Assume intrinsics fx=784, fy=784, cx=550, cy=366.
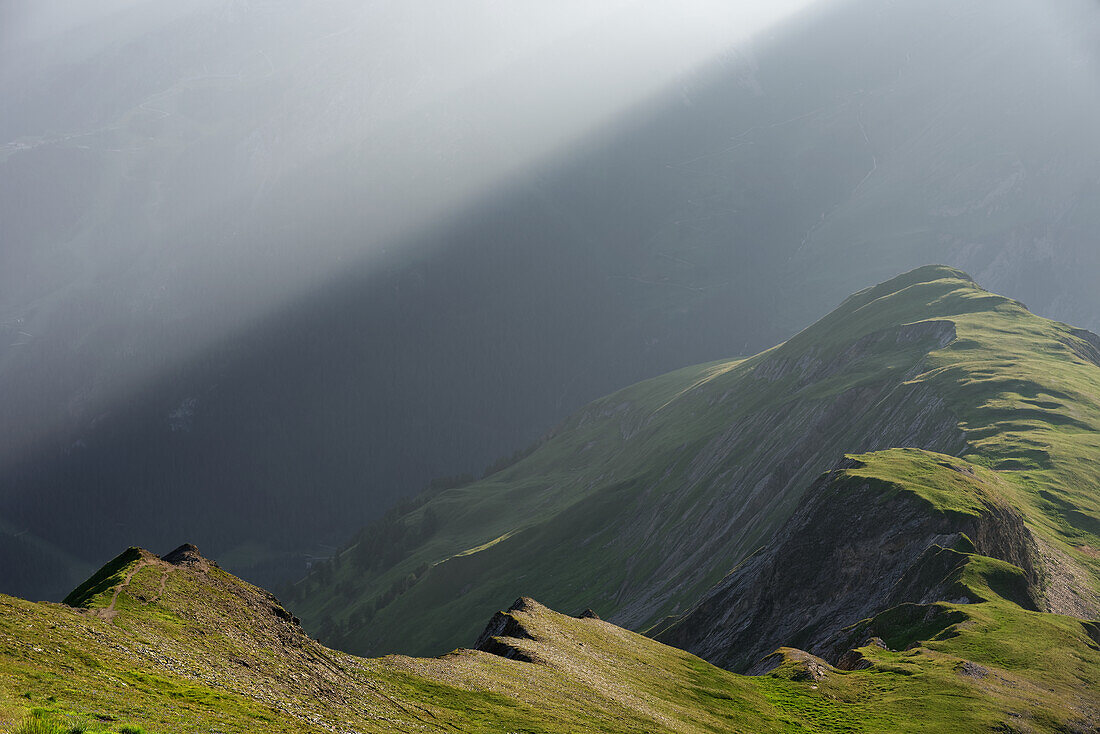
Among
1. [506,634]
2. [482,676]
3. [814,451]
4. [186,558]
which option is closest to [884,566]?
[506,634]

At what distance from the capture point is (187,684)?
30062 millimetres

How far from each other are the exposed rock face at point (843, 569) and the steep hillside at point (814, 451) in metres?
12.1

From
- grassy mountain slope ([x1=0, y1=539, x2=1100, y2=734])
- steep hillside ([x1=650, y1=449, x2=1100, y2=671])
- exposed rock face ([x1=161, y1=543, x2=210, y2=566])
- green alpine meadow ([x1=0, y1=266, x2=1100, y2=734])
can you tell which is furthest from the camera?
steep hillside ([x1=650, y1=449, x2=1100, y2=671])

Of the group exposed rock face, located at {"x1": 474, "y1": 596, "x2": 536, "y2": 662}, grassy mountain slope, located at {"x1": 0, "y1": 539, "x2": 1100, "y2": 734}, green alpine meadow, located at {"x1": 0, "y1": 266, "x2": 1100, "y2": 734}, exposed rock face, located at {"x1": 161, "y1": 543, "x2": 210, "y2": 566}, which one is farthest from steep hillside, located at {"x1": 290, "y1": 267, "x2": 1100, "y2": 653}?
exposed rock face, located at {"x1": 161, "y1": 543, "x2": 210, "y2": 566}

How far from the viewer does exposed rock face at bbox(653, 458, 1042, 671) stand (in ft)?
234

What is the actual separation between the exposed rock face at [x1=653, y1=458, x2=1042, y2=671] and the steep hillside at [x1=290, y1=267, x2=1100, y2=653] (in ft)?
39.7

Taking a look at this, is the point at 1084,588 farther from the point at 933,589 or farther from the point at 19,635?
the point at 19,635

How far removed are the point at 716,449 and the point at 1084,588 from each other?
95.6m

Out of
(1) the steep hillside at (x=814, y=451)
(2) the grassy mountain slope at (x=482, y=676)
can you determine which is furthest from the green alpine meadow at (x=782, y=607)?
(1) the steep hillside at (x=814, y=451)

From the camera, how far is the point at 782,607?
82.0m

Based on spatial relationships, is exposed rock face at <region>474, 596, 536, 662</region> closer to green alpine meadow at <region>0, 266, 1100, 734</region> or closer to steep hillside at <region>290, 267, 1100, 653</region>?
green alpine meadow at <region>0, 266, 1100, 734</region>

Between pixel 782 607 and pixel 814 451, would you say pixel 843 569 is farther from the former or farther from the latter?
pixel 814 451

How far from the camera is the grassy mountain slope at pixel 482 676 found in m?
27.4

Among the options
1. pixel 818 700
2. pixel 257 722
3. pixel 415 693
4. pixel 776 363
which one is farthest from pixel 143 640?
pixel 776 363
